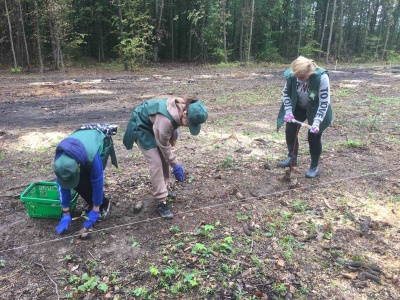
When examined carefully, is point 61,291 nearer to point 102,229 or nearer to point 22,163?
point 102,229

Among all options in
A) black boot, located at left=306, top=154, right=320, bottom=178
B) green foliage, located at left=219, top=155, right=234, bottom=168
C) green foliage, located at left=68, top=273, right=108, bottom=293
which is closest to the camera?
green foliage, located at left=68, top=273, right=108, bottom=293

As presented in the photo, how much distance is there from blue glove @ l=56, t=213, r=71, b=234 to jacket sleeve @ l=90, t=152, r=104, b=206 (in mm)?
326

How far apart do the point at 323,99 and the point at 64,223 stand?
357 centimetres

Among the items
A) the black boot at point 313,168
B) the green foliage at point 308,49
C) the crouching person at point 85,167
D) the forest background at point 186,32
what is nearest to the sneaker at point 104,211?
the crouching person at point 85,167

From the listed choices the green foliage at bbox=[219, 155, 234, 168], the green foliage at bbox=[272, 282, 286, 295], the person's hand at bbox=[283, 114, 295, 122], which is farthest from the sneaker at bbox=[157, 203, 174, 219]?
the person's hand at bbox=[283, 114, 295, 122]

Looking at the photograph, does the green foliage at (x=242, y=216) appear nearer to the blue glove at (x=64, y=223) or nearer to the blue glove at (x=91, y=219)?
the blue glove at (x=91, y=219)

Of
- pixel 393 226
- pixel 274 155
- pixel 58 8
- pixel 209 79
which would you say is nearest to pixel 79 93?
pixel 209 79

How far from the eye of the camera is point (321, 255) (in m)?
3.48

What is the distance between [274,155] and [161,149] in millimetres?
2990

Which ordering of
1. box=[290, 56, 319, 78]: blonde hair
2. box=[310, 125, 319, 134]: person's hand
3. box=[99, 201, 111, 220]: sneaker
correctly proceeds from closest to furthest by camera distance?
1. box=[99, 201, 111, 220]: sneaker
2. box=[290, 56, 319, 78]: blonde hair
3. box=[310, 125, 319, 134]: person's hand

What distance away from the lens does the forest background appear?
1936cm

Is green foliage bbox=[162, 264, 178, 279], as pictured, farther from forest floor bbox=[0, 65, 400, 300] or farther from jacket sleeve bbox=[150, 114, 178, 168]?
jacket sleeve bbox=[150, 114, 178, 168]

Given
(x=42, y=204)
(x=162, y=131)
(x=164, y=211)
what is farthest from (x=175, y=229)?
(x=42, y=204)

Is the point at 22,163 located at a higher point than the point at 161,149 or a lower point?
lower
